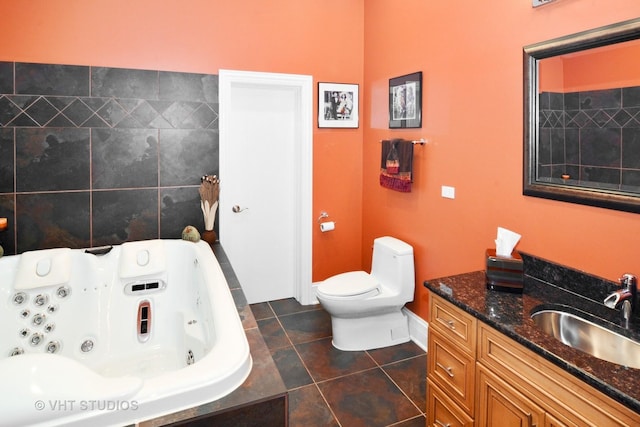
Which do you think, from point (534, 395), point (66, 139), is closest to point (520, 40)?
point (534, 395)

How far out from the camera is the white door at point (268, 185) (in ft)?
11.4

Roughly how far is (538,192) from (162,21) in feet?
9.14

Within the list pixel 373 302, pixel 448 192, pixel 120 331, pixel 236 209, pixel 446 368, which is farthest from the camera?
pixel 236 209

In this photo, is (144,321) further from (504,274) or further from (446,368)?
(504,274)

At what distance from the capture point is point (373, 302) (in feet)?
9.35

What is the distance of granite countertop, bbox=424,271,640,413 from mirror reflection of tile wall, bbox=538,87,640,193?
1.65ft

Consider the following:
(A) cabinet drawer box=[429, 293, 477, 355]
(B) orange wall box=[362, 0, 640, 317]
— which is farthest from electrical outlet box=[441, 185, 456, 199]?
(A) cabinet drawer box=[429, 293, 477, 355]

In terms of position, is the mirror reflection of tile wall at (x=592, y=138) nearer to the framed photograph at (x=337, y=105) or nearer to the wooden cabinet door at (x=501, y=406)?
the wooden cabinet door at (x=501, y=406)

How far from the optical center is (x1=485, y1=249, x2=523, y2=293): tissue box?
183cm

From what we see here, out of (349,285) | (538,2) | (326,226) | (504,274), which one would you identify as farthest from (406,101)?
(504,274)

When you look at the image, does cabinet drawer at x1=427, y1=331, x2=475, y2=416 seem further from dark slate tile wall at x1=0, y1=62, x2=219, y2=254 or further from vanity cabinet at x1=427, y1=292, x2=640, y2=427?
dark slate tile wall at x1=0, y1=62, x2=219, y2=254

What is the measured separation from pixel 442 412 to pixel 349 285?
1.13m

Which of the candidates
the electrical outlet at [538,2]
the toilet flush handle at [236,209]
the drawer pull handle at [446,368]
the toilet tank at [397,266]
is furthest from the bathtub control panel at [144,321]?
the electrical outlet at [538,2]

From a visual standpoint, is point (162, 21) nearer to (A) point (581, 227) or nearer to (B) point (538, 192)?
(B) point (538, 192)
